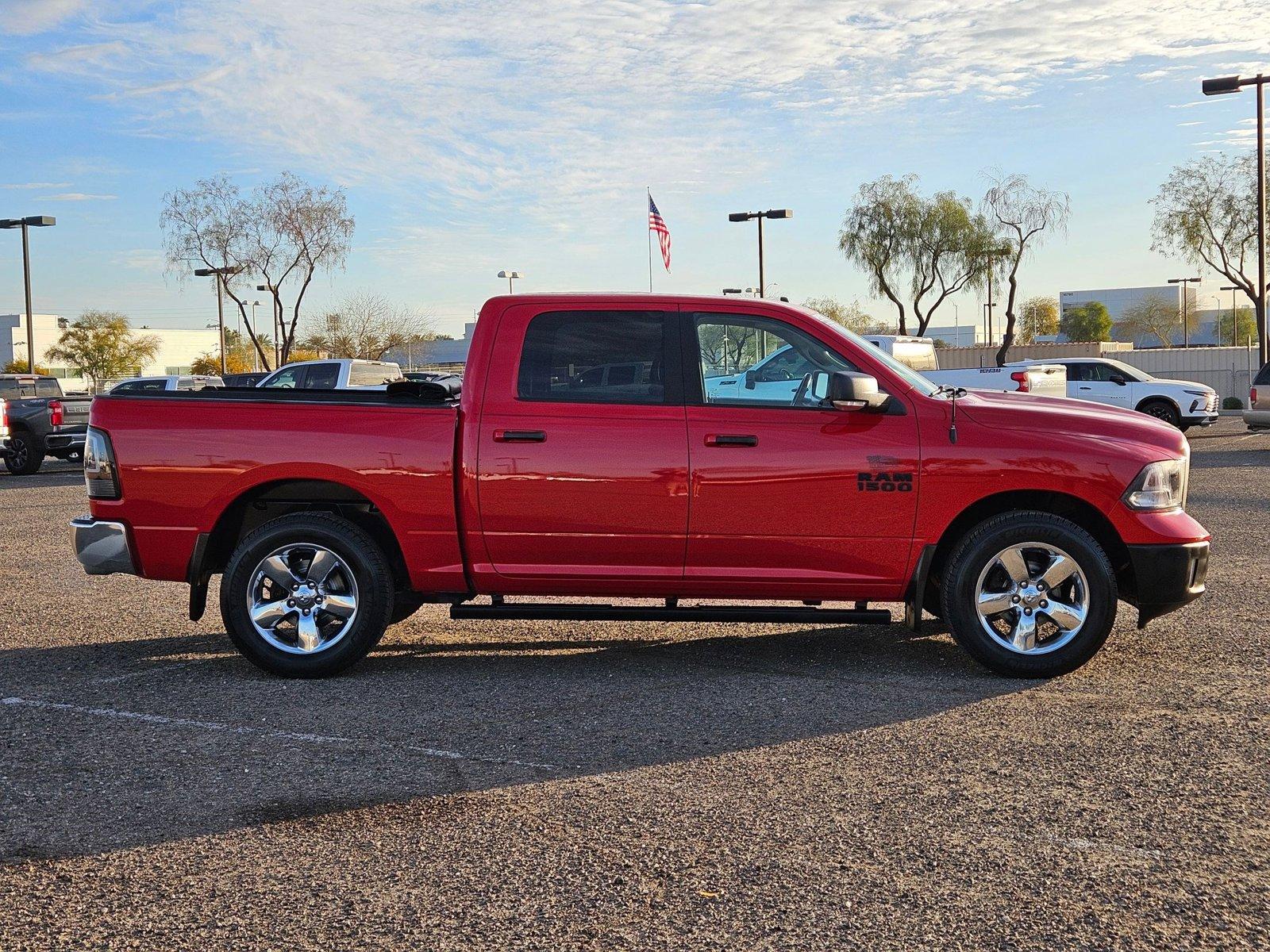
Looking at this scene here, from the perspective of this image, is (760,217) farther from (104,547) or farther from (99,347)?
(99,347)

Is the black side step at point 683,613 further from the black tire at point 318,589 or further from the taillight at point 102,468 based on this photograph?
the taillight at point 102,468

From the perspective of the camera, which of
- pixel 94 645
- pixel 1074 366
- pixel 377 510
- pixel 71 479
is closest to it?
pixel 377 510

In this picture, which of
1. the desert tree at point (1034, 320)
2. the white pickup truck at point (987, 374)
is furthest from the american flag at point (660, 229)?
the desert tree at point (1034, 320)

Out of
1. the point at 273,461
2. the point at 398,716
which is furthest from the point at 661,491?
the point at 273,461

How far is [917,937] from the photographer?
3498 mm

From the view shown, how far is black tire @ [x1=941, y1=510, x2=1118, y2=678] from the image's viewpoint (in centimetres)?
633

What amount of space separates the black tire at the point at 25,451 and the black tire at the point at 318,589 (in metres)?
18.0

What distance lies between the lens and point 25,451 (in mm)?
22609

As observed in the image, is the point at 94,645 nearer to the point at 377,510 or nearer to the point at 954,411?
the point at 377,510

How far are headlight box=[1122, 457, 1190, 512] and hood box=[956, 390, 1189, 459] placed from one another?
0.07 meters

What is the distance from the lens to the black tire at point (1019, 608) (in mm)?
6332

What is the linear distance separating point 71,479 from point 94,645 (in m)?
15.1

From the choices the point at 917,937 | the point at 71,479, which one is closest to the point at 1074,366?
the point at 71,479

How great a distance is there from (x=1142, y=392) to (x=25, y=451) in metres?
21.7
